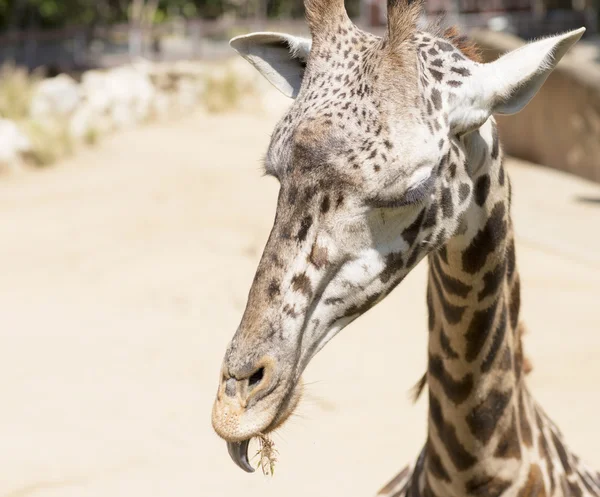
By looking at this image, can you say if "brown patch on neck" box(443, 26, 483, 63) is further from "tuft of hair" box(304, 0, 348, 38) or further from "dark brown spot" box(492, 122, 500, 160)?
"tuft of hair" box(304, 0, 348, 38)

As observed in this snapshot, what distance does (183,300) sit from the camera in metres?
7.28

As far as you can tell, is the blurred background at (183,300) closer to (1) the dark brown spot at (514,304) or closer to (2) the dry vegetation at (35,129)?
→ (2) the dry vegetation at (35,129)

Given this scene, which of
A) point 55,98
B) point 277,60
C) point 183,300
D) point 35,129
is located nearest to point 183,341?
point 183,300

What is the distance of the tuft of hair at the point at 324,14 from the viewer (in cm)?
250

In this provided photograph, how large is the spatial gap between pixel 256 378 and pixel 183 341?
4495mm

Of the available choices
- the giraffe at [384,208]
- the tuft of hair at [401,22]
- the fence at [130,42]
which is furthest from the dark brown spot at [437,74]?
the fence at [130,42]

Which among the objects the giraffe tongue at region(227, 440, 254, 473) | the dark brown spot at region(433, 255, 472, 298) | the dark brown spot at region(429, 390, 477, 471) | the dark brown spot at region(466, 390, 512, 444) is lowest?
the dark brown spot at region(429, 390, 477, 471)

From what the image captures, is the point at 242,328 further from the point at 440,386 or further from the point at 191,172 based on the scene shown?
the point at 191,172

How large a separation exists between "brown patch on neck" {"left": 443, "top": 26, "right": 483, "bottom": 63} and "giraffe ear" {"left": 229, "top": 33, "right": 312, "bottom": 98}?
509 mm

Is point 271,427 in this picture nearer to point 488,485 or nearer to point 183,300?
point 488,485

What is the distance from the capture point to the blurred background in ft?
16.0

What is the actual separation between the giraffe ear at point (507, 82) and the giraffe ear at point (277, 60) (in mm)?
761

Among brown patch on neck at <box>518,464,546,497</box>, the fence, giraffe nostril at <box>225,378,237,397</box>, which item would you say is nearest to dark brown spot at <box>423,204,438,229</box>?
giraffe nostril at <box>225,378,237,397</box>

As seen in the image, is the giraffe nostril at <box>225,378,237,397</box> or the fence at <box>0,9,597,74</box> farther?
the fence at <box>0,9,597,74</box>
